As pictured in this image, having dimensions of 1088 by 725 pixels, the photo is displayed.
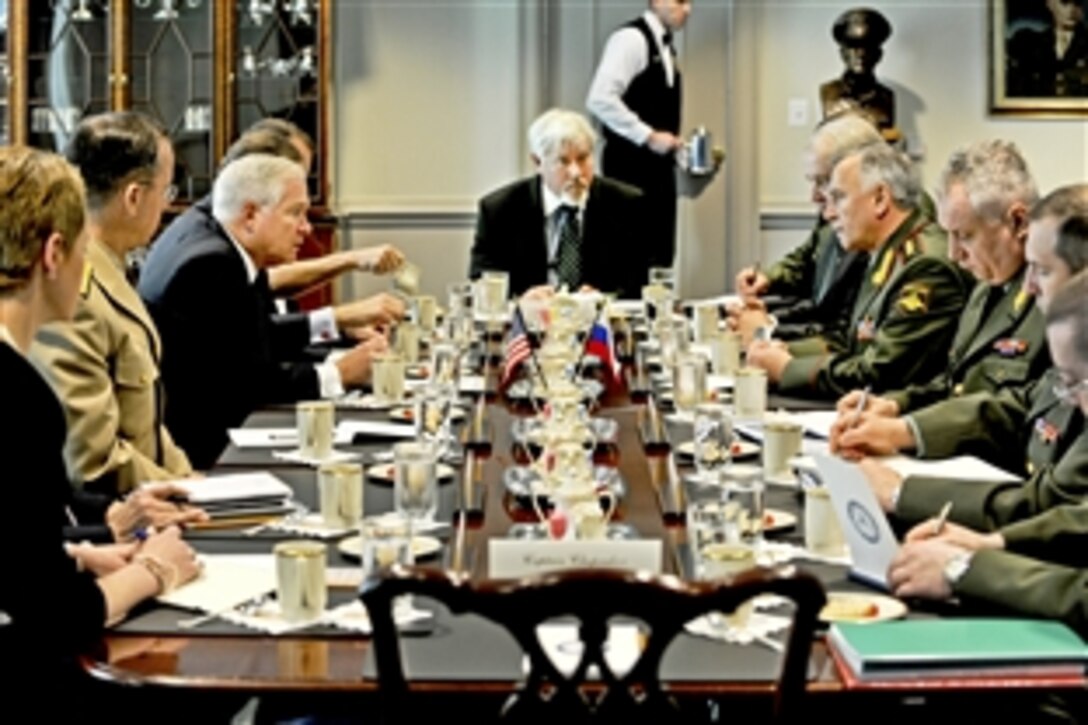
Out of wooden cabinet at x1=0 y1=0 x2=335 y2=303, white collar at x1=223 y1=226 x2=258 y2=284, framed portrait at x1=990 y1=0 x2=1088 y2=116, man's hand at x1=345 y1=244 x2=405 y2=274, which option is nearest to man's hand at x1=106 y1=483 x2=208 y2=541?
white collar at x1=223 y1=226 x2=258 y2=284

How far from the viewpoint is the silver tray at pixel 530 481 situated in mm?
2812

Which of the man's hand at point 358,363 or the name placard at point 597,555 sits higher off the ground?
the man's hand at point 358,363

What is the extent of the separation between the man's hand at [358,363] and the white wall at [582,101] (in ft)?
12.7

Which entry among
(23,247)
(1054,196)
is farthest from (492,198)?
(23,247)

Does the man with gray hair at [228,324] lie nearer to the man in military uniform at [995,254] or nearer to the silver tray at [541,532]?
the man in military uniform at [995,254]

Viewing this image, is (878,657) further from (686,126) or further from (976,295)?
(686,126)

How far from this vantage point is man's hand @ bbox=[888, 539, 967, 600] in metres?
2.35

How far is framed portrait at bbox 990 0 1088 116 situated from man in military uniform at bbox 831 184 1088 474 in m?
4.88

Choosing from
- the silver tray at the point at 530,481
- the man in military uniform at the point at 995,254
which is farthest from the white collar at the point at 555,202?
the silver tray at the point at 530,481

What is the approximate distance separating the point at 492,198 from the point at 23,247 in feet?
12.2

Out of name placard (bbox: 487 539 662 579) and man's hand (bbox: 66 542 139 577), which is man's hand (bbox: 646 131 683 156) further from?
name placard (bbox: 487 539 662 579)

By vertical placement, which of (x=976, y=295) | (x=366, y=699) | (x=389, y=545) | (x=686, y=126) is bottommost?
(x=366, y=699)

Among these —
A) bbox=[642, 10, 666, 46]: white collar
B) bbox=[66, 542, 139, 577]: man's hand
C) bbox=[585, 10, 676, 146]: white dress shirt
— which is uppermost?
bbox=[642, 10, 666, 46]: white collar

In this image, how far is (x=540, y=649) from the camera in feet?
5.85
